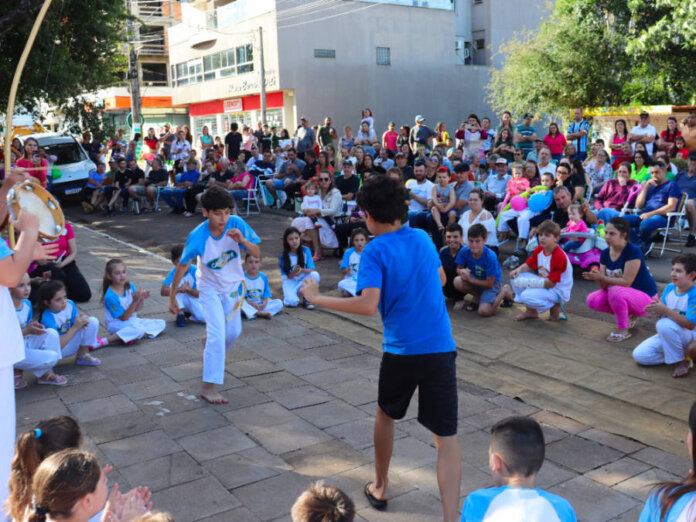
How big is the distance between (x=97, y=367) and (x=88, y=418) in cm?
130

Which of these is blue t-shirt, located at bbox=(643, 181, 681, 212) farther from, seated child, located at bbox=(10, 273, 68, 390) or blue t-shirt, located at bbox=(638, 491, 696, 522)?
blue t-shirt, located at bbox=(638, 491, 696, 522)

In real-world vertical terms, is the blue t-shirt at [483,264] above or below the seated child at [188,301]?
above

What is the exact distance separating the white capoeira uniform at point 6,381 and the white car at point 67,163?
15954mm

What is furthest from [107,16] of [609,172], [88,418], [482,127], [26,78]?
[88,418]

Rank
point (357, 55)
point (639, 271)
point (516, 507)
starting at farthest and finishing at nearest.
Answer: point (357, 55), point (639, 271), point (516, 507)

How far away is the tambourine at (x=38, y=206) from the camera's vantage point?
3711 millimetres

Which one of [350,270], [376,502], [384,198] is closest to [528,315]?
[350,270]

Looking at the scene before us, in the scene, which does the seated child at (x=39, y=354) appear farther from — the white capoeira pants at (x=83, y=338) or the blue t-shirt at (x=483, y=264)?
the blue t-shirt at (x=483, y=264)

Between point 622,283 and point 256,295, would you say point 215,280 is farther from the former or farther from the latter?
point 622,283

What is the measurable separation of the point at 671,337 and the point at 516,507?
3.94 metres

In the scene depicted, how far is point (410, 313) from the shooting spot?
352 centimetres

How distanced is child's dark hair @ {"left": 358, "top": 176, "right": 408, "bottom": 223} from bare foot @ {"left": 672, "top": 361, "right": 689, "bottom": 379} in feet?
11.5

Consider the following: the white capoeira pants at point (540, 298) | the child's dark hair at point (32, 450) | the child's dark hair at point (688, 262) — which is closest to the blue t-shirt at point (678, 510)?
the child's dark hair at point (32, 450)

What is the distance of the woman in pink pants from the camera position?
6.70 m
